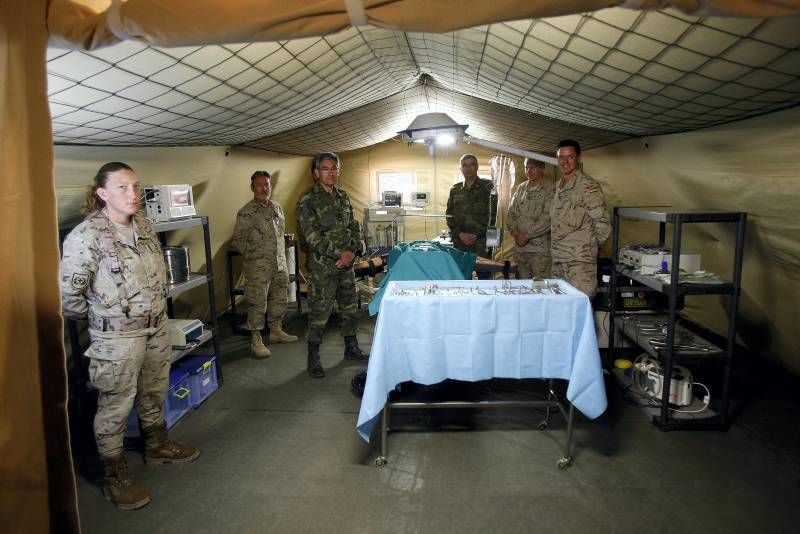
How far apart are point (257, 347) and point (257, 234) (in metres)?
0.96

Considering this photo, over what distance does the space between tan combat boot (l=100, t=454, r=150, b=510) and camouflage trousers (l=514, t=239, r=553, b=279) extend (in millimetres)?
3254

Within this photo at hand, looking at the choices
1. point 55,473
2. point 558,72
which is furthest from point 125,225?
point 558,72

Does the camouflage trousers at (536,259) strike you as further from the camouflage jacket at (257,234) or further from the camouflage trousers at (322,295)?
the camouflage jacket at (257,234)

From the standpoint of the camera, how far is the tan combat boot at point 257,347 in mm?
3889

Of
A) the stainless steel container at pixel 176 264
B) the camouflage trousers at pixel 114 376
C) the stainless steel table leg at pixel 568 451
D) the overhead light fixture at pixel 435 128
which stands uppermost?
the overhead light fixture at pixel 435 128

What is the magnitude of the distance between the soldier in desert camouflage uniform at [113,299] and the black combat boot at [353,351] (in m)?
1.78

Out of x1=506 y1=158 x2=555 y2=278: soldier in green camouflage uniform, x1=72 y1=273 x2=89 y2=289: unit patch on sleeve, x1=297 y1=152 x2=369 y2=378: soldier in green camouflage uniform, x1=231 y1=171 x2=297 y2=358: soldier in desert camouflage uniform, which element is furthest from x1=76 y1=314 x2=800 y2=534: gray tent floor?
x1=506 y1=158 x2=555 y2=278: soldier in green camouflage uniform

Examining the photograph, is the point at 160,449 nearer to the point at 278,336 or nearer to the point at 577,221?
the point at 278,336

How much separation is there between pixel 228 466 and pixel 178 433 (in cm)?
53

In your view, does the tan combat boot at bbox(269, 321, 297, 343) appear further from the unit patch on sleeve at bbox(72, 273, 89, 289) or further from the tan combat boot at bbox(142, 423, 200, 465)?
the unit patch on sleeve at bbox(72, 273, 89, 289)

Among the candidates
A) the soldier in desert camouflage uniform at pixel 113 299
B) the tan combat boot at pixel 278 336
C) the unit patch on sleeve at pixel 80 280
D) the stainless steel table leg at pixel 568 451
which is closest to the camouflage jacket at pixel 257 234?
the tan combat boot at pixel 278 336

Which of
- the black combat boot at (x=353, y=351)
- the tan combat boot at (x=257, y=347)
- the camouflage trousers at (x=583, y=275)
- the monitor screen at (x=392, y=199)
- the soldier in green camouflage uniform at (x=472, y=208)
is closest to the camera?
the camouflage trousers at (x=583, y=275)

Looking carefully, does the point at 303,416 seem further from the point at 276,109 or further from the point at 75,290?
the point at 276,109

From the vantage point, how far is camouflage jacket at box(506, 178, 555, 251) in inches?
166
